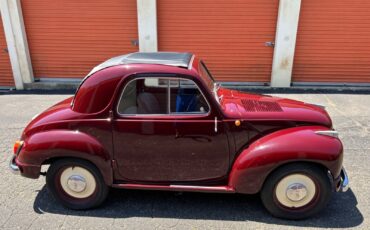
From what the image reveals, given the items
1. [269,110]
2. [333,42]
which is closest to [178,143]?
[269,110]

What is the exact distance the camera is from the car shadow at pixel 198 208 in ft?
11.6

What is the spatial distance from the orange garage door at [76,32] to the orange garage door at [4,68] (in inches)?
28.1

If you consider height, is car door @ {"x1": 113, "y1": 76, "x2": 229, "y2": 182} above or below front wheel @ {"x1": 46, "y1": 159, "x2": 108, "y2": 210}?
above

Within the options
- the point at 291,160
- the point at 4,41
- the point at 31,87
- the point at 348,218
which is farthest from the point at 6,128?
the point at 348,218

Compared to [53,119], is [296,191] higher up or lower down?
lower down

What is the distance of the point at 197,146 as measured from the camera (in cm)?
346

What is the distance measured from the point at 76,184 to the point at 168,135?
1.24 meters

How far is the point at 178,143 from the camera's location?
11.4 feet

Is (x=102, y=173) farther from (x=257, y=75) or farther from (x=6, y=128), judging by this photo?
(x=257, y=75)

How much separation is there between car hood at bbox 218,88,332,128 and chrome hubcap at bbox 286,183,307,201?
28.6 inches

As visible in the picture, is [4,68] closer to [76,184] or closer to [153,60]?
[76,184]

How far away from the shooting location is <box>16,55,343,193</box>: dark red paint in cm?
338

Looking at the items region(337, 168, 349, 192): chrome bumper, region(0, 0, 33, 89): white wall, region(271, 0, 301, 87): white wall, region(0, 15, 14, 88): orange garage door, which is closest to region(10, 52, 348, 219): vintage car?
region(337, 168, 349, 192): chrome bumper

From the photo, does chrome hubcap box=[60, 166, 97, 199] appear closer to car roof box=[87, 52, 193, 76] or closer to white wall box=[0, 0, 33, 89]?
car roof box=[87, 52, 193, 76]
